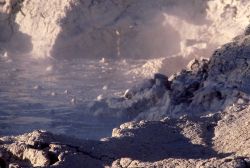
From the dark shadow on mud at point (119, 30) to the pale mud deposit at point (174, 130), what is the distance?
295 cm

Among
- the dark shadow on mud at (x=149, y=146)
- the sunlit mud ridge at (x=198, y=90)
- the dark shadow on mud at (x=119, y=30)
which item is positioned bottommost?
the dark shadow on mud at (x=149, y=146)

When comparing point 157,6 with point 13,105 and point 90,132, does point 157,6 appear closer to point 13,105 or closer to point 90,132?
point 13,105

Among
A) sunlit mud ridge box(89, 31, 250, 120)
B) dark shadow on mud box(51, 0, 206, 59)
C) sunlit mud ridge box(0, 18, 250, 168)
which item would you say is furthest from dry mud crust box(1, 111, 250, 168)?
dark shadow on mud box(51, 0, 206, 59)

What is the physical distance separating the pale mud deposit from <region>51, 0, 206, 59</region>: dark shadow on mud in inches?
116

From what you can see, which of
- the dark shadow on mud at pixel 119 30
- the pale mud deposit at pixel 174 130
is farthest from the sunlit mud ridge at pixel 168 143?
the dark shadow on mud at pixel 119 30

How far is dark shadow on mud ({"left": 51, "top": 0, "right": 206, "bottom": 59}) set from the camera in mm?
10594

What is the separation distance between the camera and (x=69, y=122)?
726 centimetres

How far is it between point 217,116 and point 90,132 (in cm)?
230

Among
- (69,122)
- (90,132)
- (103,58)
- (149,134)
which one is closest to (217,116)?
(149,134)

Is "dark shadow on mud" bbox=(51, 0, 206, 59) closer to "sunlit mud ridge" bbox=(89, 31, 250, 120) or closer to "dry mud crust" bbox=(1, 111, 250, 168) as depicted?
"sunlit mud ridge" bbox=(89, 31, 250, 120)

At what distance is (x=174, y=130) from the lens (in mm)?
4477

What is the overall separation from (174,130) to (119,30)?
6.38 meters

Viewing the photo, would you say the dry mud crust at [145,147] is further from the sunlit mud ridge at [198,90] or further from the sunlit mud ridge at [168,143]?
the sunlit mud ridge at [198,90]

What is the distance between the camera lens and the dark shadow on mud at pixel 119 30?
1059cm
